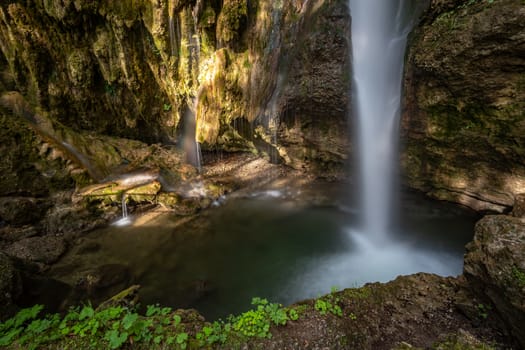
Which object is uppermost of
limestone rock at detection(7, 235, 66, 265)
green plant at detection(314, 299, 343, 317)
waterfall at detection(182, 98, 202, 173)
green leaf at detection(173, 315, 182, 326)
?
waterfall at detection(182, 98, 202, 173)

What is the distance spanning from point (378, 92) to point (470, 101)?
2.15 metres

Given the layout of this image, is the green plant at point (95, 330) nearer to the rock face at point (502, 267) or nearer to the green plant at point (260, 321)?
the green plant at point (260, 321)

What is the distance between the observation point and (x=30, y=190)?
25.7ft

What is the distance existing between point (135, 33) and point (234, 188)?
6.90 metres

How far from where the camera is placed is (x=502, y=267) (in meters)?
2.71

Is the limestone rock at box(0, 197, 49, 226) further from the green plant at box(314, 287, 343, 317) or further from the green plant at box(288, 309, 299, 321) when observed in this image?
the green plant at box(314, 287, 343, 317)

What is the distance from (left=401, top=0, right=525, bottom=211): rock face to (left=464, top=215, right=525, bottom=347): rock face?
361 centimetres

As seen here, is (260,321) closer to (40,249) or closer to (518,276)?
(518,276)

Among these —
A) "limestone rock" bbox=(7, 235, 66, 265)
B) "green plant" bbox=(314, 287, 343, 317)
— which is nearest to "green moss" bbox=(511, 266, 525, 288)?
"green plant" bbox=(314, 287, 343, 317)

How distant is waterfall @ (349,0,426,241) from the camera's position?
6594mm

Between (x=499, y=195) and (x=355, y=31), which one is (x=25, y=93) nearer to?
(x=355, y=31)

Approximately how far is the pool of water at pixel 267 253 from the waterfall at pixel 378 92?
80 cm

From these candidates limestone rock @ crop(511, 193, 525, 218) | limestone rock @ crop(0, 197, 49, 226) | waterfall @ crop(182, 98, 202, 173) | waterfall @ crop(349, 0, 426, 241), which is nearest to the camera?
limestone rock @ crop(511, 193, 525, 218)

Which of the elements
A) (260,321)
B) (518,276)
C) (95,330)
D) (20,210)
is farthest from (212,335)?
(20,210)
